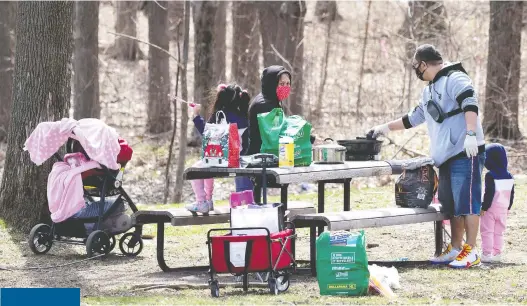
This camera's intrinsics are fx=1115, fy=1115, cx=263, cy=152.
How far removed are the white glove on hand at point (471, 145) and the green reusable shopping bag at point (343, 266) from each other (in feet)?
5.11

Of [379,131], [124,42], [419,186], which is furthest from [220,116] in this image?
[124,42]

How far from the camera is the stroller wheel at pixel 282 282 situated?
8520 mm

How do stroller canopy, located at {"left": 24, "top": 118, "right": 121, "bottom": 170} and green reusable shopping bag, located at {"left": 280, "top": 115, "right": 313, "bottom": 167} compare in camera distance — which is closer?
green reusable shopping bag, located at {"left": 280, "top": 115, "right": 313, "bottom": 167}

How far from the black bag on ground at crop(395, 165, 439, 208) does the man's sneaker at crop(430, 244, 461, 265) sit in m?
0.45

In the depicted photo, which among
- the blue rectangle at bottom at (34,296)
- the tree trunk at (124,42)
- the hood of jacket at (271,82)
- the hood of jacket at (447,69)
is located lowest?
the blue rectangle at bottom at (34,296)

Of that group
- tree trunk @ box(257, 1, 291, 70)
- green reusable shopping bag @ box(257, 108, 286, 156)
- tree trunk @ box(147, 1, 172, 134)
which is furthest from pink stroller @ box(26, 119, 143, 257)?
tree trunk @ box(147, 1, 172, 134)

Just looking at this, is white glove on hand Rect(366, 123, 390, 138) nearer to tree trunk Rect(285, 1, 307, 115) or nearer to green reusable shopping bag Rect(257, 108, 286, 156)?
green reusable shopping bag Rect(257, 108, 286, 156)

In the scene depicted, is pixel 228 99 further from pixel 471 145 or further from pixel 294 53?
pixel 294 53

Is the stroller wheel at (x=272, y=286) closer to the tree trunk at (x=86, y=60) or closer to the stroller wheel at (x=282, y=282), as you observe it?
the stroller wheel at (x=282, y=282)

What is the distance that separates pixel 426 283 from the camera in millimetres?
8898

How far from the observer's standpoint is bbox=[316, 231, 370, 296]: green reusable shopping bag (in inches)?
328

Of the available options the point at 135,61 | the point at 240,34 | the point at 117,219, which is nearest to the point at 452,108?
the point at 117,219

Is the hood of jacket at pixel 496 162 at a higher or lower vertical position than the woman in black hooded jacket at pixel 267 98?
lower

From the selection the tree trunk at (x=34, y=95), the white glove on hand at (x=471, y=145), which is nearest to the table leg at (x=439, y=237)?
the white glove on hand at (x=471, y=145)
